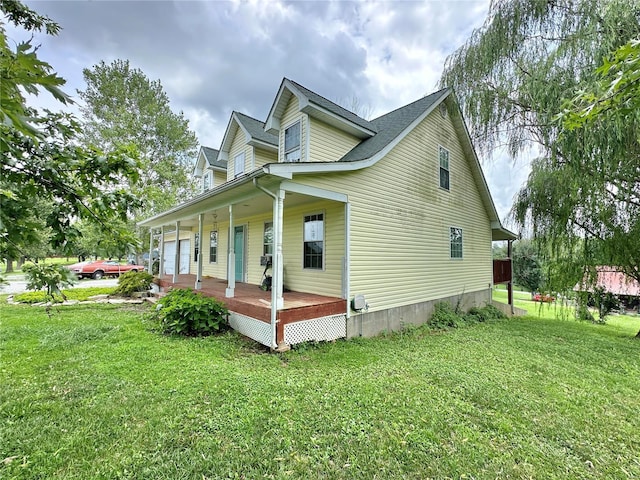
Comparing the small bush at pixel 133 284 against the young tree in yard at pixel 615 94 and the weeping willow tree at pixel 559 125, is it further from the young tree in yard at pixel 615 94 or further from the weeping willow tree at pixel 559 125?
the young tree in yard at pixel 615 94

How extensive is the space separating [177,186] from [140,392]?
1981 centimetres

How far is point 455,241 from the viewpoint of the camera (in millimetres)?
10516

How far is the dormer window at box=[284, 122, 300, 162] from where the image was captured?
7.89 meters

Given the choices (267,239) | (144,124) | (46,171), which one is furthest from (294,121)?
(144,124)

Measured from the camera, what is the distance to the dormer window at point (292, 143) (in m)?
7.89

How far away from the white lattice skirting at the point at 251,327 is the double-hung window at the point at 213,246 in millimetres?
6329

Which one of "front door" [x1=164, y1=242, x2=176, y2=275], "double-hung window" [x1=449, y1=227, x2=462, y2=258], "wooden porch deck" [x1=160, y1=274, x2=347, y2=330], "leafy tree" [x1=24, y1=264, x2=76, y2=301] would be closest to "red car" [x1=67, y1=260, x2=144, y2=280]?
"front door" [x1=164, y1=242, x2=176, y2=275]

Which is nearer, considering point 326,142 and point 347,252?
point 347,252

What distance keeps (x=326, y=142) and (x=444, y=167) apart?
14.9 ft

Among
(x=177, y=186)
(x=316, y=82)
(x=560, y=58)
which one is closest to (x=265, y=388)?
(x=560, y=58)

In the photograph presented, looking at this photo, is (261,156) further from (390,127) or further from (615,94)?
(615,94)

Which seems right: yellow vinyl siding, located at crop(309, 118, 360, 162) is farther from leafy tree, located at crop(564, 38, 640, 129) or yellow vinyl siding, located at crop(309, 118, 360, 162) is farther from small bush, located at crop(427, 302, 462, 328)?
leafy tree, located at crop(564, 38, 640, 129)

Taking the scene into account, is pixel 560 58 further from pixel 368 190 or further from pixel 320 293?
pixel 320 293

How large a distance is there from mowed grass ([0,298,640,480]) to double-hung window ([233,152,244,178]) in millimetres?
6681
